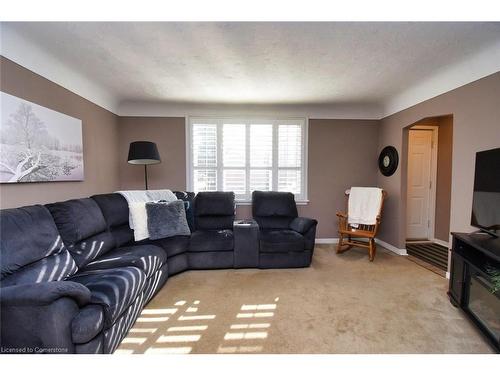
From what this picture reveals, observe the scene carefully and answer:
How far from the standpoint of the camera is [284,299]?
213 centimetres

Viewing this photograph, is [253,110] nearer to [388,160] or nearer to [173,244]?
[388,160]

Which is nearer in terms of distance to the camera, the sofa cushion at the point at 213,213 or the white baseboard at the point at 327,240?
the sofa cushion at the point at 213,213

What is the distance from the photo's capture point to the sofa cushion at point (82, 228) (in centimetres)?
181

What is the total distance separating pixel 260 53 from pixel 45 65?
2148 millimetres

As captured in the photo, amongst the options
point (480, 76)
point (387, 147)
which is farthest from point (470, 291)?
point (387, 147)

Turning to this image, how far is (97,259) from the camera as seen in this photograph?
78.6 inches

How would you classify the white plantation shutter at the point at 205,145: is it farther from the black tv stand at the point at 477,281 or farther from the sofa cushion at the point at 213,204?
the black tv stand at the point at 477,281

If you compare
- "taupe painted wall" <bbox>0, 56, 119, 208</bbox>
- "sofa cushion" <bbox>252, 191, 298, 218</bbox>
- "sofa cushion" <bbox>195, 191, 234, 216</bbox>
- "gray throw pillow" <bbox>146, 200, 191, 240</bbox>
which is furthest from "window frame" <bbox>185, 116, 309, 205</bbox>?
"taupe painted wall" <bbox>0, 56, 119, 208</bbox>

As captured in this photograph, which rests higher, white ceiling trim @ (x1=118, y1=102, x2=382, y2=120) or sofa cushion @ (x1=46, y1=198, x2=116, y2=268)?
white ceiling trim @ (x1=118, y1=102, x2=382, y2=120)

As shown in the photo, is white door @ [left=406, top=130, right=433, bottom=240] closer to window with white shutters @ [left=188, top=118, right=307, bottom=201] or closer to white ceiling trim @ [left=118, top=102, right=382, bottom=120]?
white ceiling trim @ [left=118, top=102, right=382, bottom=120]

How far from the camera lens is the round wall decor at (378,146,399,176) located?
11.4 ft

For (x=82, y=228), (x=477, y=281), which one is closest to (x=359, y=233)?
(x=477, y=281)

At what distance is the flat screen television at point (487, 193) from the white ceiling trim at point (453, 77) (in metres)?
0.86

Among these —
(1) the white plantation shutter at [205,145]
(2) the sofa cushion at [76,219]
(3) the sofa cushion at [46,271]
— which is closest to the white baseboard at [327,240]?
(1) the white plantation shutter at [205,145]
